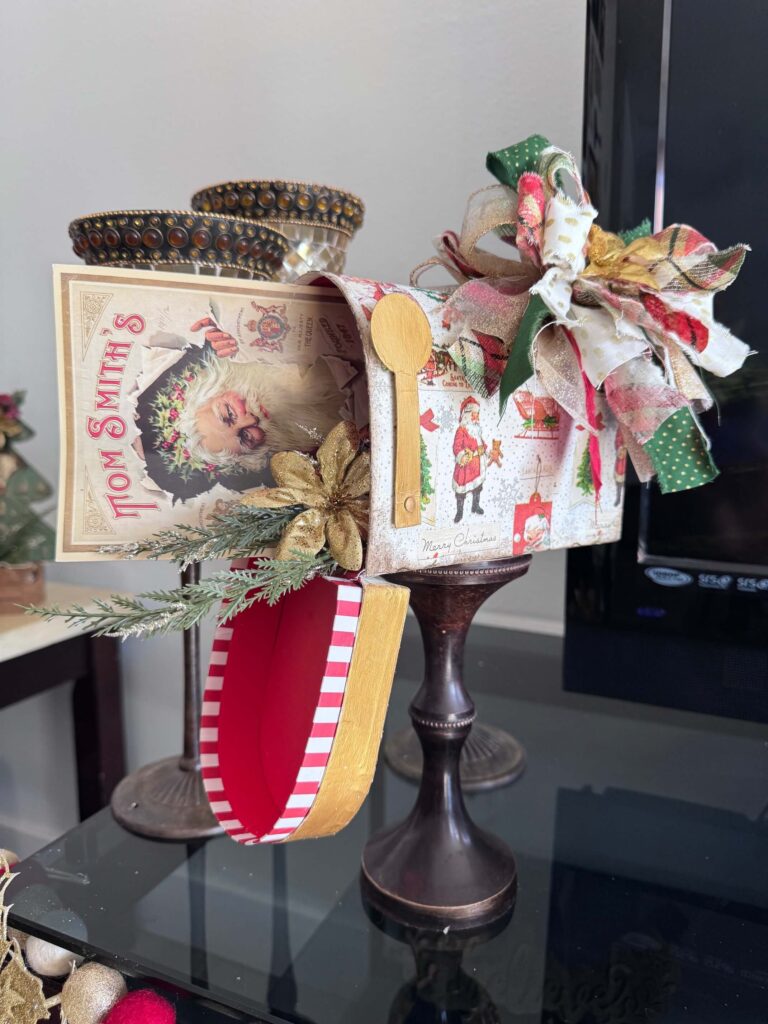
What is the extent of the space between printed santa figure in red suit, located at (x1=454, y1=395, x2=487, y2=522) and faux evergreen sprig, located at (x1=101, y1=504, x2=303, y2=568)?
0.08m

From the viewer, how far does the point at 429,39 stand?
2.60ft

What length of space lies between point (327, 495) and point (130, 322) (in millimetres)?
134

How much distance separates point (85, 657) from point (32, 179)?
0.66 m

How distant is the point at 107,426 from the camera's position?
1.26ft

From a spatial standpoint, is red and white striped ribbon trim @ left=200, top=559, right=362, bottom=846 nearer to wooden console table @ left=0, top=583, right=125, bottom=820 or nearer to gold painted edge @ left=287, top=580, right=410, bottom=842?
gold painted edge @ left=287, top=580, right=410, bottom=842

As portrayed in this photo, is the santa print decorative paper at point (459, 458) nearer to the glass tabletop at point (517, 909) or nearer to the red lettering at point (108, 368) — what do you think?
the red lettering at point (108, 368)

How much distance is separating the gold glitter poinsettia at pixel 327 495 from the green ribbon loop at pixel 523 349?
0.08 meters

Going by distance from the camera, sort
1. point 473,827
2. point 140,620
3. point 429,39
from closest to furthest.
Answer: point 140,620, point 473,827, point 429,39

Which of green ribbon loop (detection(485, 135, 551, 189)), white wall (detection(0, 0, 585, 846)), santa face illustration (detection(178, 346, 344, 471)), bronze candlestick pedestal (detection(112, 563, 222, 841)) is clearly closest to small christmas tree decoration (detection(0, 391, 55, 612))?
white wall (detection(0, 0, 585, 846))

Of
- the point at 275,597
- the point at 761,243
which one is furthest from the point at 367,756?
the point at 761,243

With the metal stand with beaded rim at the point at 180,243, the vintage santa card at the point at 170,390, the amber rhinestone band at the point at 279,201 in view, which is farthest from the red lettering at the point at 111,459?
the amber rhinestone band at the point at 279,201

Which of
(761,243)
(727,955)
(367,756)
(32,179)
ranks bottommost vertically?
(727,955)

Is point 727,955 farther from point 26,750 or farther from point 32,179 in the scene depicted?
point 32,179

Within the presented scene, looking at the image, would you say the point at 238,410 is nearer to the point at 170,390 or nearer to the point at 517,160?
the point at 170,390
